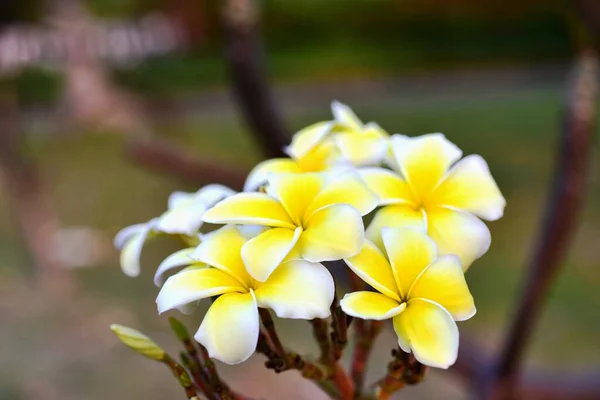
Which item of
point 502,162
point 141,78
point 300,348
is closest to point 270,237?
point 300,348

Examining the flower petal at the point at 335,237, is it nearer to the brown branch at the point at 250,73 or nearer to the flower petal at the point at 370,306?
the flower petal at the point at 370,306

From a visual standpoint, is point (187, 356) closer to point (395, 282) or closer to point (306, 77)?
point (395, 282)

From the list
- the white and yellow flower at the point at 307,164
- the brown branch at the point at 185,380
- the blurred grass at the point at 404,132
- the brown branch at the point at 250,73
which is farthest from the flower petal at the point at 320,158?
the blurred grass at the point at 404,132

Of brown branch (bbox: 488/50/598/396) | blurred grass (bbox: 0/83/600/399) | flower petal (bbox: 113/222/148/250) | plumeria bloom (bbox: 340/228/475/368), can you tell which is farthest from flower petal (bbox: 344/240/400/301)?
blurred grass (bbox: 0/83/600/399)

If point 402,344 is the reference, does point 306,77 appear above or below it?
below

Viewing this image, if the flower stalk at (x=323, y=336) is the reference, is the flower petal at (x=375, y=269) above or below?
above

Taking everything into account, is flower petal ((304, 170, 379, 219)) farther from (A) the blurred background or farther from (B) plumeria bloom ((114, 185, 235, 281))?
(A) the blurred background

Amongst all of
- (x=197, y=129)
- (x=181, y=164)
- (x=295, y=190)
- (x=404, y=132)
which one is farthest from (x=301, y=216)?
(x=197, y=129)
